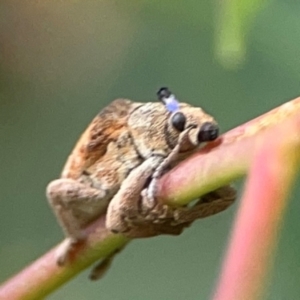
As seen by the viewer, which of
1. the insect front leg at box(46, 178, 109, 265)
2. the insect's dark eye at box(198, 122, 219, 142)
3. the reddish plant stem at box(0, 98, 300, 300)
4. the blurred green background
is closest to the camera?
the reddish plant stem at box(0, 98, 300, 300)

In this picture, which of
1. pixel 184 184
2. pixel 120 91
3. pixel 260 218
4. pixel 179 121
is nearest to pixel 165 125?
pixel 179 121

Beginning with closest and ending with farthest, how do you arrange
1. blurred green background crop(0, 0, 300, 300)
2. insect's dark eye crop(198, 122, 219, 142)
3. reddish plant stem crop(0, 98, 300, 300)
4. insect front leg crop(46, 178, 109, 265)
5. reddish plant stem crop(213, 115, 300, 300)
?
reddish plant stem crop(213, 115, 300, 300), reddish plant stem crop(0, 98, 300, 300), insect's dark eye crop(198, 122, 219, 142), insect front leg crop(46, 178, 109, 265), blurred green background crop(0, 0, 300, 300)

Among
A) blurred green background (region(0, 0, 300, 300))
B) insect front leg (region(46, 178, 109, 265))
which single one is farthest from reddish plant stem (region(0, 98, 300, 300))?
blurred green background (region(0, 0, 300, 300))

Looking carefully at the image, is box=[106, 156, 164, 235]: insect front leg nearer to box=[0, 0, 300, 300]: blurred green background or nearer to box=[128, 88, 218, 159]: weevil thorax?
box=[128, 88, 218, 159]: weevil thorax

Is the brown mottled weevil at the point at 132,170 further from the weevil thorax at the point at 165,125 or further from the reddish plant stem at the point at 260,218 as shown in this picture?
the reddish plant stem at the point at 260,218

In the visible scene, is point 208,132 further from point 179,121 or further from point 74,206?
point 74,206

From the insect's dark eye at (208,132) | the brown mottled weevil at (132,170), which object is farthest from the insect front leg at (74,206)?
the insect's dark eye at (208,132)

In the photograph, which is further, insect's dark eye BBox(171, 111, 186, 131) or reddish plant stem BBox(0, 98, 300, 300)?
insect's dark eye BBox(171, 111, 186, 131)
